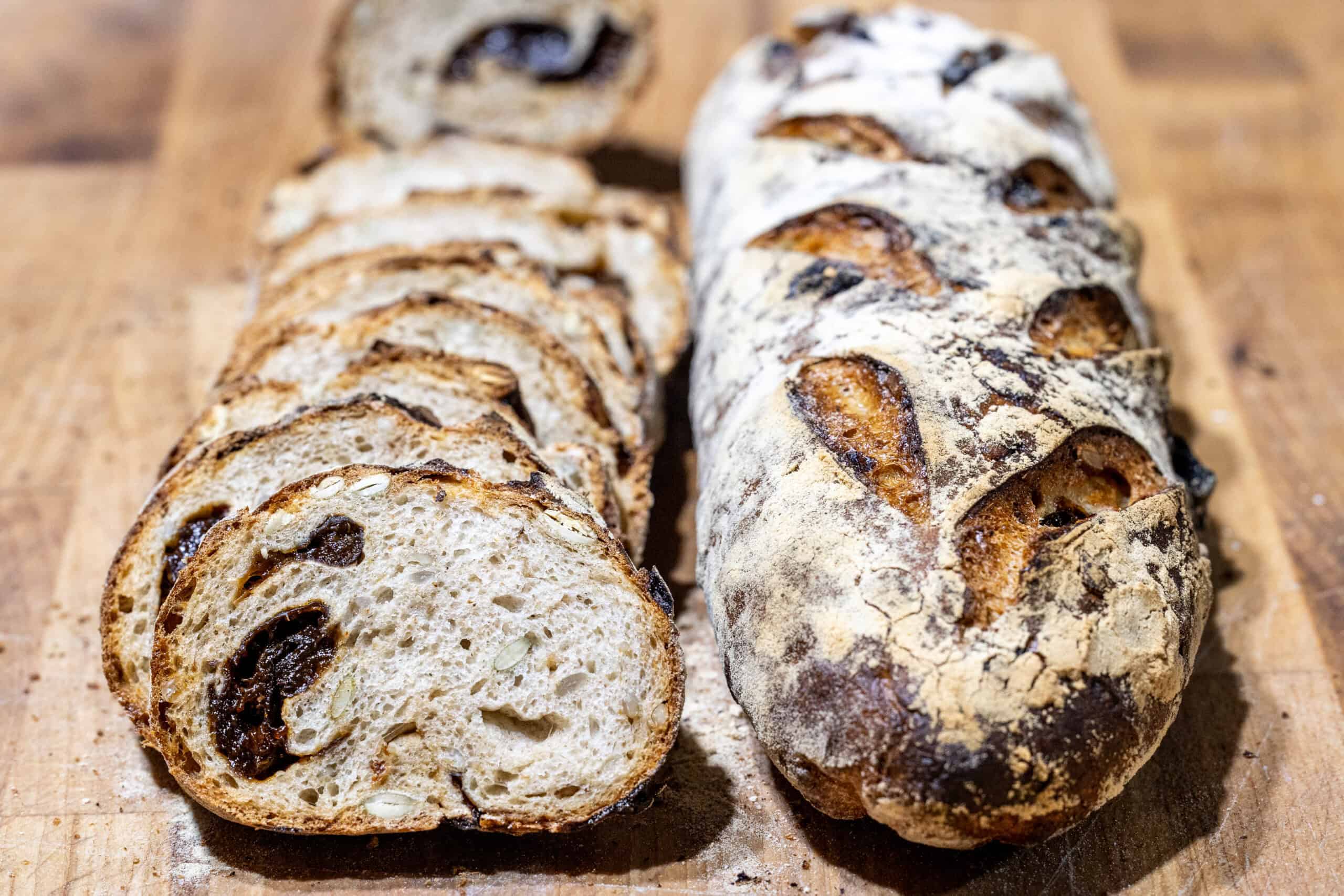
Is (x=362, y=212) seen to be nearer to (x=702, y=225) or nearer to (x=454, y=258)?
(x=454, y=258)

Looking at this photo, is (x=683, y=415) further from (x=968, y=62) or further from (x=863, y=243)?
(x=968, y=62)

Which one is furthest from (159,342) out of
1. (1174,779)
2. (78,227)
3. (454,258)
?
(1174,779)

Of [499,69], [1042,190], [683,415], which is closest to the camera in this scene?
[1042,190]

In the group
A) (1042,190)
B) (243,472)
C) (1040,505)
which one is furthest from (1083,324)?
(243,472)

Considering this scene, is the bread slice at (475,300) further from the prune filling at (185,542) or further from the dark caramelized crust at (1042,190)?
the dark caramelized crust at (1042,190)

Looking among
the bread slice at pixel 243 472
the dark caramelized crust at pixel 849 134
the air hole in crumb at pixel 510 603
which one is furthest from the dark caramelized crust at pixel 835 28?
the air hole in crumb at pixel 510 603

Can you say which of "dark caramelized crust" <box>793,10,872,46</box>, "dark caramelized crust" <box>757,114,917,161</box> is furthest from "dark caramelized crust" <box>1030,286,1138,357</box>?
"dark caramelized crust" <box>793,10,872,46</box>

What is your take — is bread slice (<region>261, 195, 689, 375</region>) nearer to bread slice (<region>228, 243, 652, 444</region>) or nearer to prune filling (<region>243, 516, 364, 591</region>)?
bread slice (<region>228, 243, 652, 444</region>)
